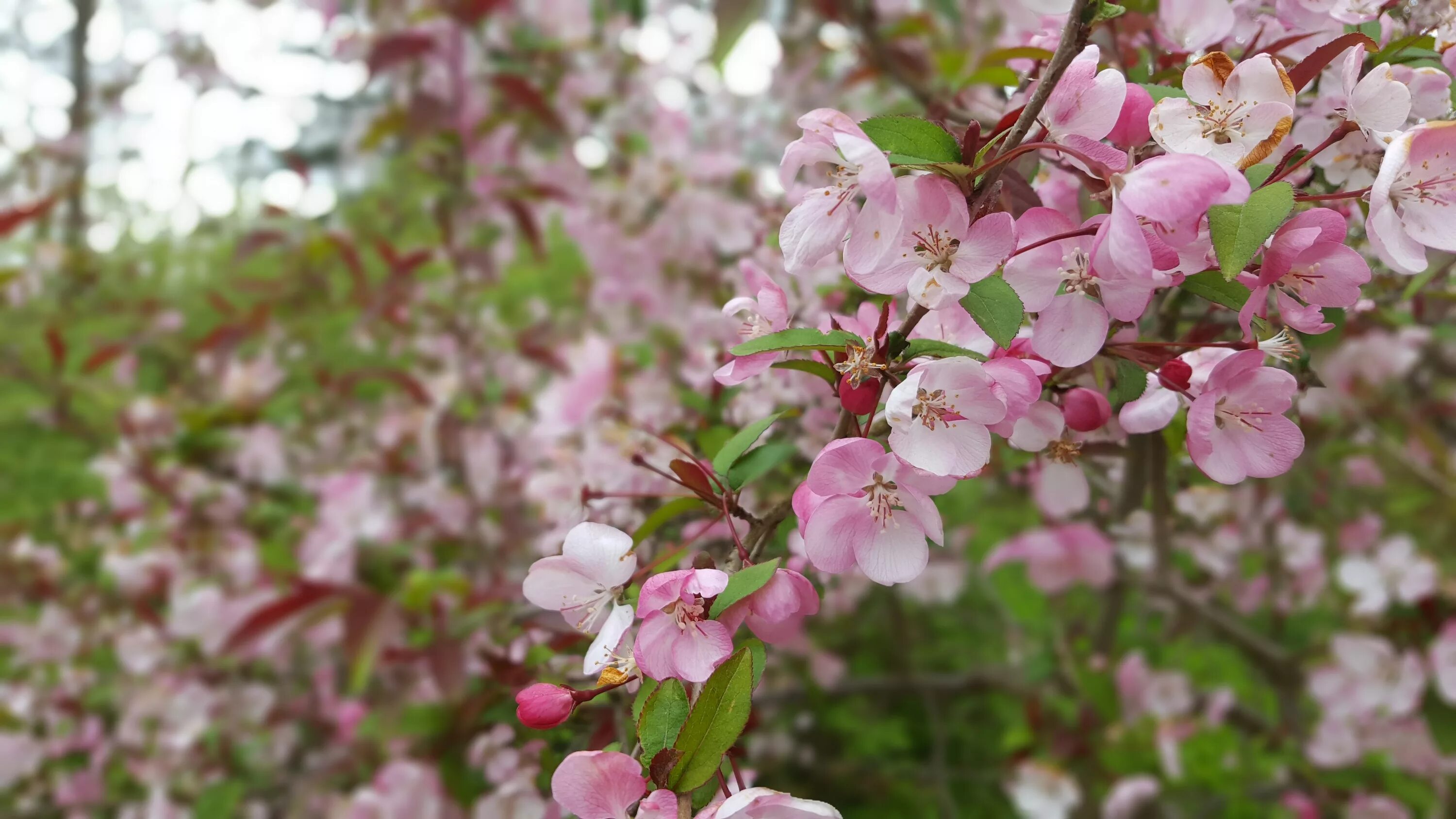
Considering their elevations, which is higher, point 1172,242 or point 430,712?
point 1172,242


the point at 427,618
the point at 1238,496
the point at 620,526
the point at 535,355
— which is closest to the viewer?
the point at 620,526

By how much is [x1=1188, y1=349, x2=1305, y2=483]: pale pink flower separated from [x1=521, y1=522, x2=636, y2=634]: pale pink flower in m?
0.31

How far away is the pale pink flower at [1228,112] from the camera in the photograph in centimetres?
44

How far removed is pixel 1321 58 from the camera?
1.57 ft

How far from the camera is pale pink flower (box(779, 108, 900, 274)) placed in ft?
1.35

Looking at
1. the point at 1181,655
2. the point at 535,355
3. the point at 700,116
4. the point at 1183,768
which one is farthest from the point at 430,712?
the point at 700,116

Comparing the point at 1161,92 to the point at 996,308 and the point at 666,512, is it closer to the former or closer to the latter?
the point at 996,308

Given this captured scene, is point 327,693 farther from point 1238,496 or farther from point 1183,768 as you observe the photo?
point 1238,496

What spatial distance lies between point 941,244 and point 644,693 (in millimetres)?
267

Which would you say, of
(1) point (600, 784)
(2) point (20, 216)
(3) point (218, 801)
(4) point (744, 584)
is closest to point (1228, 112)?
(4) point (744, 584)

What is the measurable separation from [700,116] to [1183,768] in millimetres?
1524

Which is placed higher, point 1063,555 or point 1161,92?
point 1161,92

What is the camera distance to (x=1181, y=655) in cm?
150

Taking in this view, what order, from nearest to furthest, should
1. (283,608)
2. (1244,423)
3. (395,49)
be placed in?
(1244,423), (283,608), (395,49)
